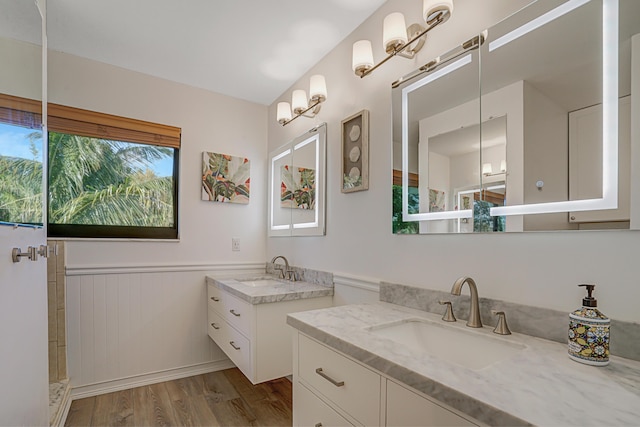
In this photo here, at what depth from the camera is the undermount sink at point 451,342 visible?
1003 mm

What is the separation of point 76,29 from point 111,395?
Result: 7.73 ft

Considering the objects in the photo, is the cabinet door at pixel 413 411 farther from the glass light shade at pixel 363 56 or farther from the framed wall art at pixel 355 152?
the glass light shade at pixel 363 56

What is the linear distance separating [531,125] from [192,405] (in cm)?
237

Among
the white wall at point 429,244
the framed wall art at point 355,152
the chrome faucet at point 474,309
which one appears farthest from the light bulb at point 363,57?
the chrome faucet at point 474,309

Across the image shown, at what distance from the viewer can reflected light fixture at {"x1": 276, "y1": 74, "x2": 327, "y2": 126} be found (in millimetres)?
2029

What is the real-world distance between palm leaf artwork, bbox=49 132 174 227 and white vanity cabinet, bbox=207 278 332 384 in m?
1.05

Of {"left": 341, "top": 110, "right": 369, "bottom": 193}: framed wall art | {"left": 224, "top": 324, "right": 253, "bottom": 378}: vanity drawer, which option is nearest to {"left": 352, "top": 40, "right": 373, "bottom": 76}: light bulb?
{"left": 341, "top": 110, "right": 369, "bottom": 193}: framed wall art

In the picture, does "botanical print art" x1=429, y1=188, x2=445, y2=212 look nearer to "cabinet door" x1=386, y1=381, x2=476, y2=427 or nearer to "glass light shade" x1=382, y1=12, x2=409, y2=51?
"glass light shade" x1=382, y1=12, x2=409, y2=51

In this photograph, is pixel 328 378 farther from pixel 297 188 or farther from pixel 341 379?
pixel 297 188

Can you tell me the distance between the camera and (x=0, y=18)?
83 centimetres

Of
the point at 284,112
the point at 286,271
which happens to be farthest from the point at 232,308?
the point at 284,112

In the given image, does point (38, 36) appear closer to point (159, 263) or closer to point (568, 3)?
point (159, 263)

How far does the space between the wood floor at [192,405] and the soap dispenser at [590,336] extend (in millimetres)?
1622

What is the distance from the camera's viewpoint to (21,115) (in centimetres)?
102
